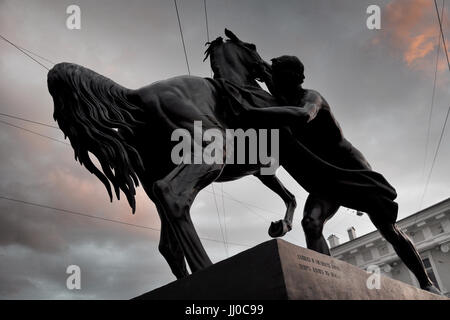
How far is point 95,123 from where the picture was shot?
289 centimetres

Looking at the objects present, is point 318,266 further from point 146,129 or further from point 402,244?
point 402,244

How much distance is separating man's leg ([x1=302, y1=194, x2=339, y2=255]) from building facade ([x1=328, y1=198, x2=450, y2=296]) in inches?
697

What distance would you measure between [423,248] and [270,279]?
805 inches

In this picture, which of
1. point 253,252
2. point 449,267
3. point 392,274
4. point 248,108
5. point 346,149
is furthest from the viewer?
point 392,274

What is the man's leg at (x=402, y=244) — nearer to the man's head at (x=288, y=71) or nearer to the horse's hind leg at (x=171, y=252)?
the man's head at (x=288, y=71)

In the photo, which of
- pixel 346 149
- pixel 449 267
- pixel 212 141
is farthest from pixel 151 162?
pixel 449 267

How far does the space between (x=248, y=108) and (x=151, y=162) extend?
1.01m

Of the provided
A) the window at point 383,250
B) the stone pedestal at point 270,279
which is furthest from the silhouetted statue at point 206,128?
the window at point 383,250

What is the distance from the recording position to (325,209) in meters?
4.03

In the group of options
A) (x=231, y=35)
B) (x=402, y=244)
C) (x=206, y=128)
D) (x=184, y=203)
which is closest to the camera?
(x=184, y=203)

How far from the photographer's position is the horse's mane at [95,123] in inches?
113

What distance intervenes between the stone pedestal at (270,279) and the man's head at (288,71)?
2.13 meters

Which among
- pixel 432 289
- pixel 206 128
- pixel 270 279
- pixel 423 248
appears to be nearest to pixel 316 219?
pixel 432 289
